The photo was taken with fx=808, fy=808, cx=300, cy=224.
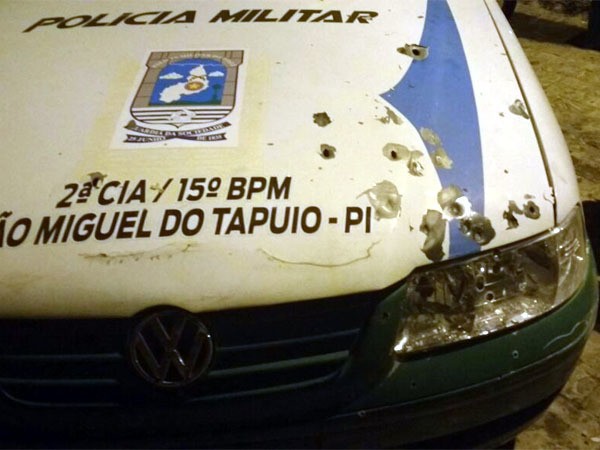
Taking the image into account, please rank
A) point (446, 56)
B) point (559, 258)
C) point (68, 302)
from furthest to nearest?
point (446, 56), point (559, 258), point (68, 302)

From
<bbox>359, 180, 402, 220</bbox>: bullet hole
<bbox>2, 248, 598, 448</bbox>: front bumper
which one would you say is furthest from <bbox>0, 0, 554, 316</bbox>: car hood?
<bbox>2, 248, 598, 448</bbox>: front bumper

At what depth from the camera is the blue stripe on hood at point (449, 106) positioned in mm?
1828

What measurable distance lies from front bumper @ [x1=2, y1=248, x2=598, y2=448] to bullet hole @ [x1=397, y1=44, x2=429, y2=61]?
2.62 ft

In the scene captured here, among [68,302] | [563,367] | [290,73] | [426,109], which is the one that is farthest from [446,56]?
[68,302]

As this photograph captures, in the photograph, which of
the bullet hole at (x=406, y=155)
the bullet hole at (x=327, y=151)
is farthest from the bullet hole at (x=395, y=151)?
the bullet hole at (x=327, y=151)

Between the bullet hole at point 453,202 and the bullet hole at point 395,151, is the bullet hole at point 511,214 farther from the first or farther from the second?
the bullet hole at point 395,151

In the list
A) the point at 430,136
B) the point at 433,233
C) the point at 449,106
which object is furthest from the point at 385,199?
the point at 449,106

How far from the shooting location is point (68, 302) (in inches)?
64.1

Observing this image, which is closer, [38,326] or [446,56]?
[38,326]

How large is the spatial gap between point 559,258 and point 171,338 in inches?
35.7

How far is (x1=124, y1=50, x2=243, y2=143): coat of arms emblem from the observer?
1.92m

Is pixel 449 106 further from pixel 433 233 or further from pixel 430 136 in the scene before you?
pixel 433 233

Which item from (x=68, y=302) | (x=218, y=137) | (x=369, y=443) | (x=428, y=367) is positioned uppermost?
(x=218, y=137)

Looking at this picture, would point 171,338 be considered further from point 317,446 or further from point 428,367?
point 428,367
